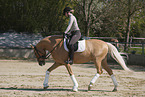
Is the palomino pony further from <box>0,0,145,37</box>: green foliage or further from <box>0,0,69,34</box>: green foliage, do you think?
<box>0,0,69,34</box>: green foliage

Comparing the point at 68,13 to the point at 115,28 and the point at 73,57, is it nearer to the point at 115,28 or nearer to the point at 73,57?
the point at 73,57

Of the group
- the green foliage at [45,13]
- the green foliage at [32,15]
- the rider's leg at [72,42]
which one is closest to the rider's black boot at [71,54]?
the rider's leg at [72,42]

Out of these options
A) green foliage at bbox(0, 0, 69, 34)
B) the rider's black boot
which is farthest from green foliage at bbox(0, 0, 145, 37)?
the rider's black boot

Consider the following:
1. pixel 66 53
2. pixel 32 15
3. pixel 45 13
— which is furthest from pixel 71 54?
pixel 45 13

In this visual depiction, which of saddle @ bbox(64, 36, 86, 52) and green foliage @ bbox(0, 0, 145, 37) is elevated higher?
saddle @ bbox(64, 36, 86, 52)

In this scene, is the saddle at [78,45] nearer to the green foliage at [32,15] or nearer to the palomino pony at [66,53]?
the palomino pony at [66,53]

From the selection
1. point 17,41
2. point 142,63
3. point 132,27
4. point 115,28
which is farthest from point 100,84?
point 132,27

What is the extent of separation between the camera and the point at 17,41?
27.0 metres

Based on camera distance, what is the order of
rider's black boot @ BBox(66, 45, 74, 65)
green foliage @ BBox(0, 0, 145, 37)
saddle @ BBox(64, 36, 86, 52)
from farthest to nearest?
green foliage @ BBox(0, 0, 145, 37)
saddle @ BBox(64, 36, 86, 52)
rider's black boot @ BBox(66, 45, 74, 65)

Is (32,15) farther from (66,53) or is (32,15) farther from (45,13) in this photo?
(66,53)

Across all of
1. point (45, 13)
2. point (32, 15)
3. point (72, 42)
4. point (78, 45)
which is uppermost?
point (72, 42)

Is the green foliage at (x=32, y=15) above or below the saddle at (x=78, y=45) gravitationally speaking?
below

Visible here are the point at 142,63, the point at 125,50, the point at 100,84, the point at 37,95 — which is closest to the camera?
the point at 37,95

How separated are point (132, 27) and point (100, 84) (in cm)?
3136
